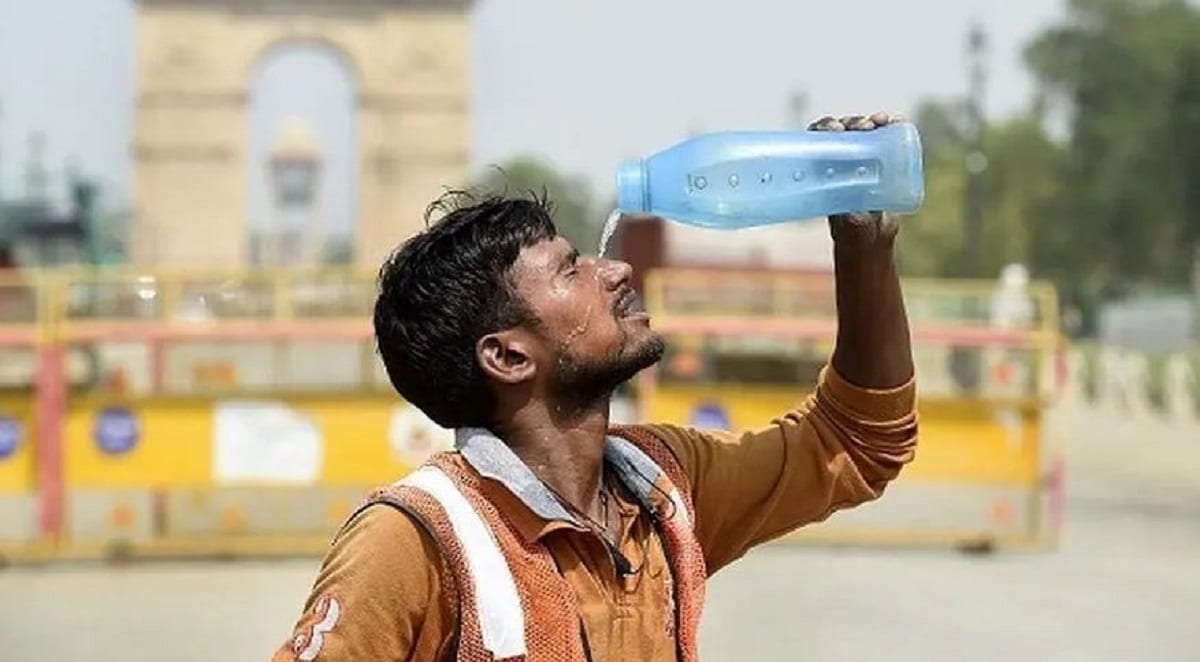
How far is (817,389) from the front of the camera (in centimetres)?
256

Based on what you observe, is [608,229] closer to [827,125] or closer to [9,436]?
[827,125]

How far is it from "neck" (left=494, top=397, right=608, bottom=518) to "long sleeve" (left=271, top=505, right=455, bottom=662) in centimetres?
23

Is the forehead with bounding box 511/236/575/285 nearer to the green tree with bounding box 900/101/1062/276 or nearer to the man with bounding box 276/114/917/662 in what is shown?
the man with bounding box 276/114/917/662

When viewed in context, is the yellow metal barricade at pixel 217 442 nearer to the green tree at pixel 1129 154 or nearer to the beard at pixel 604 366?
the beard at pixel 604 366

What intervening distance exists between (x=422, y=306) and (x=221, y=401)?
8406 millimetres

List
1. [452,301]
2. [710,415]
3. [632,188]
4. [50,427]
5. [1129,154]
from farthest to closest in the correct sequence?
[1129,154] → [710,415] → [50,427] → [632,188] → [452,301]

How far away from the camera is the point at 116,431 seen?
10.4 m

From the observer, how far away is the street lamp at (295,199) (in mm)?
66250

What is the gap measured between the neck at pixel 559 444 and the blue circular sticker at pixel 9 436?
869cm

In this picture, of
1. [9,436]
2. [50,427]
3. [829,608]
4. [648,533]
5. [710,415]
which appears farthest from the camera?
[710,415]

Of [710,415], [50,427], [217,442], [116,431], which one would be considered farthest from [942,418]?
[50,427]

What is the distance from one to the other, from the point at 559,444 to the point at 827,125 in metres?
0.55

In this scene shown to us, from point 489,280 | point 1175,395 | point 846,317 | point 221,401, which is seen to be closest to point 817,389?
point 846,317

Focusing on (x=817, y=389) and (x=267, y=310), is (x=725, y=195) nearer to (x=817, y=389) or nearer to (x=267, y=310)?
(x=817, y=389)
